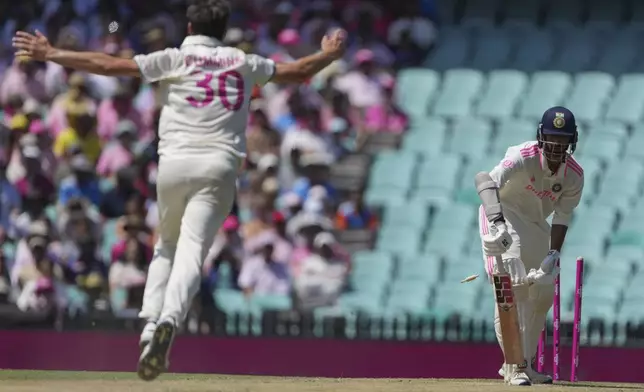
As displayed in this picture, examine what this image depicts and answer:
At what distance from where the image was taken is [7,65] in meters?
17.5

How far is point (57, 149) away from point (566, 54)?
18.3 feet

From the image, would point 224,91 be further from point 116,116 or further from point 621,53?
point 621,53

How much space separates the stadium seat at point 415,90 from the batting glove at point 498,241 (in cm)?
819

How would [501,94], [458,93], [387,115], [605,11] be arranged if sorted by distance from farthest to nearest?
[605,11] → [458,93] → [501,94] → [387,115]


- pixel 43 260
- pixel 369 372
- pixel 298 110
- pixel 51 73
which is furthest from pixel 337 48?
pixel 51 73

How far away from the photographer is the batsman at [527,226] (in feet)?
29.3

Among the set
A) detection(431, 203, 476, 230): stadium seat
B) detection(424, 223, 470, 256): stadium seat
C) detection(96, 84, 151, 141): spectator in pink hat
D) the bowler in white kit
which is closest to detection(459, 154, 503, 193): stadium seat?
detection(431, 203, 476, 230): stadium seat

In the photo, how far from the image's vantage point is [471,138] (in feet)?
54.7

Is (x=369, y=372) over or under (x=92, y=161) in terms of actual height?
under

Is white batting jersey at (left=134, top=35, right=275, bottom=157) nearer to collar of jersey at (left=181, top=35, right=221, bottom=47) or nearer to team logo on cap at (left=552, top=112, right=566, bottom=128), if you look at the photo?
collar of jersey at (left=181, top=35, right=221, bottom=47)

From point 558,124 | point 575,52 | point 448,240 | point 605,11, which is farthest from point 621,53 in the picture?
point 558,124

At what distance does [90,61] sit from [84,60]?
0.04 metres

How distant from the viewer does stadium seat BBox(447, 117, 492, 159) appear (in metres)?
16.5

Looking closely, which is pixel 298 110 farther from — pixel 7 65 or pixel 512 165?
pixel 512 165
